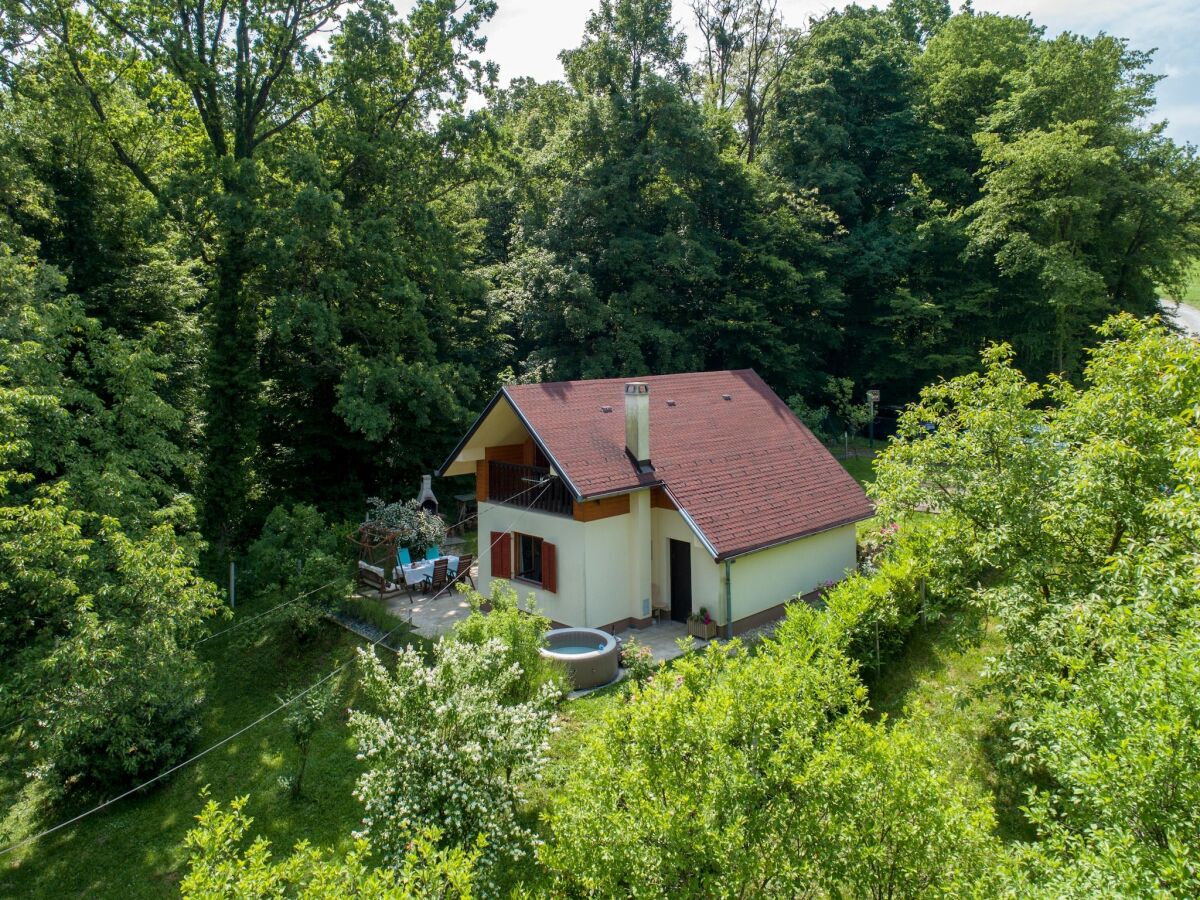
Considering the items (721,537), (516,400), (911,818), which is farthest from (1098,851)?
(516,400)

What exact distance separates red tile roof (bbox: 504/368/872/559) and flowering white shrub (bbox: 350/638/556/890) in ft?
22.3

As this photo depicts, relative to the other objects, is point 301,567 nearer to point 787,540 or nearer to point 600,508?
point 600,508

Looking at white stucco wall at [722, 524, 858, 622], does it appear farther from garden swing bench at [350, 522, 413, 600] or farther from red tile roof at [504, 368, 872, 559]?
garden swing bench at [350, 522, 413, 600]

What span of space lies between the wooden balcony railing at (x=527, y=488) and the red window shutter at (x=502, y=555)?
887 mm

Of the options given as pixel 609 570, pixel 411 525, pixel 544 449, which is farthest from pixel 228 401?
pixel 609 570

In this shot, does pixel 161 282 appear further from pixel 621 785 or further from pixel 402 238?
pixel 621 785

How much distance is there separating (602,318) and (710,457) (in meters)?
13.4

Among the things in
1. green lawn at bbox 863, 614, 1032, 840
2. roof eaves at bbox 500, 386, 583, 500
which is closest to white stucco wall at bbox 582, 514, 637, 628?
roof eaves at bbox 500, 386, 583, 500

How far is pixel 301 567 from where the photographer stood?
57.6 ft

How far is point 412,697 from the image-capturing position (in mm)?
8453

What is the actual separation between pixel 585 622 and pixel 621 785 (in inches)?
384

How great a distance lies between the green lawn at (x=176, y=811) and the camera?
10.5m

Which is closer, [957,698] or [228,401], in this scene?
[957,698]

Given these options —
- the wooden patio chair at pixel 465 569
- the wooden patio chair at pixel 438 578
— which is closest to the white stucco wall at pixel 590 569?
the wooden patio chair at pixel 465 569
